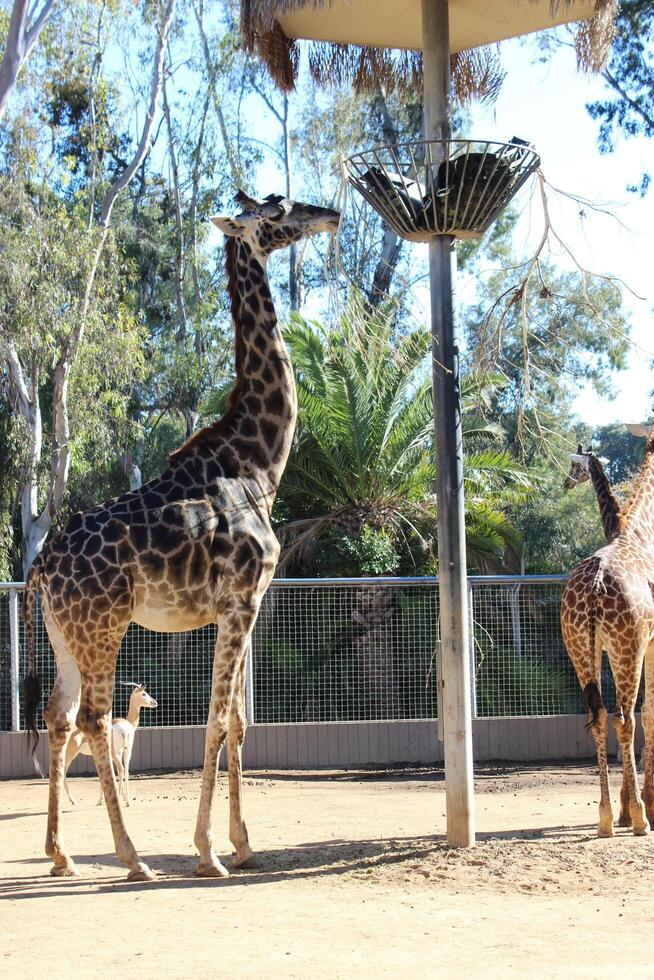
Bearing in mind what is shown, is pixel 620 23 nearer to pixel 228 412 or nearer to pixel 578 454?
pixel 578 454

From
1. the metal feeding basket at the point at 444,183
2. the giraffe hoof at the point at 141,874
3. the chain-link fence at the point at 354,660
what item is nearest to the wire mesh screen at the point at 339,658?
the chain-link fence at the point at 354,660

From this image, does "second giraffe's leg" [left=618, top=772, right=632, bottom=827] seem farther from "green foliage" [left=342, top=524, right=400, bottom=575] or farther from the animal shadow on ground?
"green foliage" [left=342, top=524, right=400, bottom=575]

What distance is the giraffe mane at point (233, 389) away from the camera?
26.6ft

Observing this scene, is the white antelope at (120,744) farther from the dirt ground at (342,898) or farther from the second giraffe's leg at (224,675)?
the second giraffe's leg at (224,675)

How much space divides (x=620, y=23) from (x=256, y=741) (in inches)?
728

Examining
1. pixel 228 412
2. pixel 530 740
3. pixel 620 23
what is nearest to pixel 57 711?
pixel 228 412

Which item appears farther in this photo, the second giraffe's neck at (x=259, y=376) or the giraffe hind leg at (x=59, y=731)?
the second giraffe's neck at (x=259, y=376)

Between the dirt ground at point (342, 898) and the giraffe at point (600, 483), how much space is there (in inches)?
102

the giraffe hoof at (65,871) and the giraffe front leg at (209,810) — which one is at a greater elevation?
the giraffe front leg at (209,810)

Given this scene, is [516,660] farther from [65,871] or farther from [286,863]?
[65,871]

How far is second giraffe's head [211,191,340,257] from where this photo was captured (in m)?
8.20

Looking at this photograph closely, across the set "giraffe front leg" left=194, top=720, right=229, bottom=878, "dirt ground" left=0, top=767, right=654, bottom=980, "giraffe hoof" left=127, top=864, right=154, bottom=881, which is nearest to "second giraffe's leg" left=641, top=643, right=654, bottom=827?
"dirt ground" left=0, top=767, right=654, bottom=980

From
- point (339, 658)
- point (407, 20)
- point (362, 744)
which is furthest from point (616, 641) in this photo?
point (339, 658)

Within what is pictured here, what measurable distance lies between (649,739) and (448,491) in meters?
3.09
